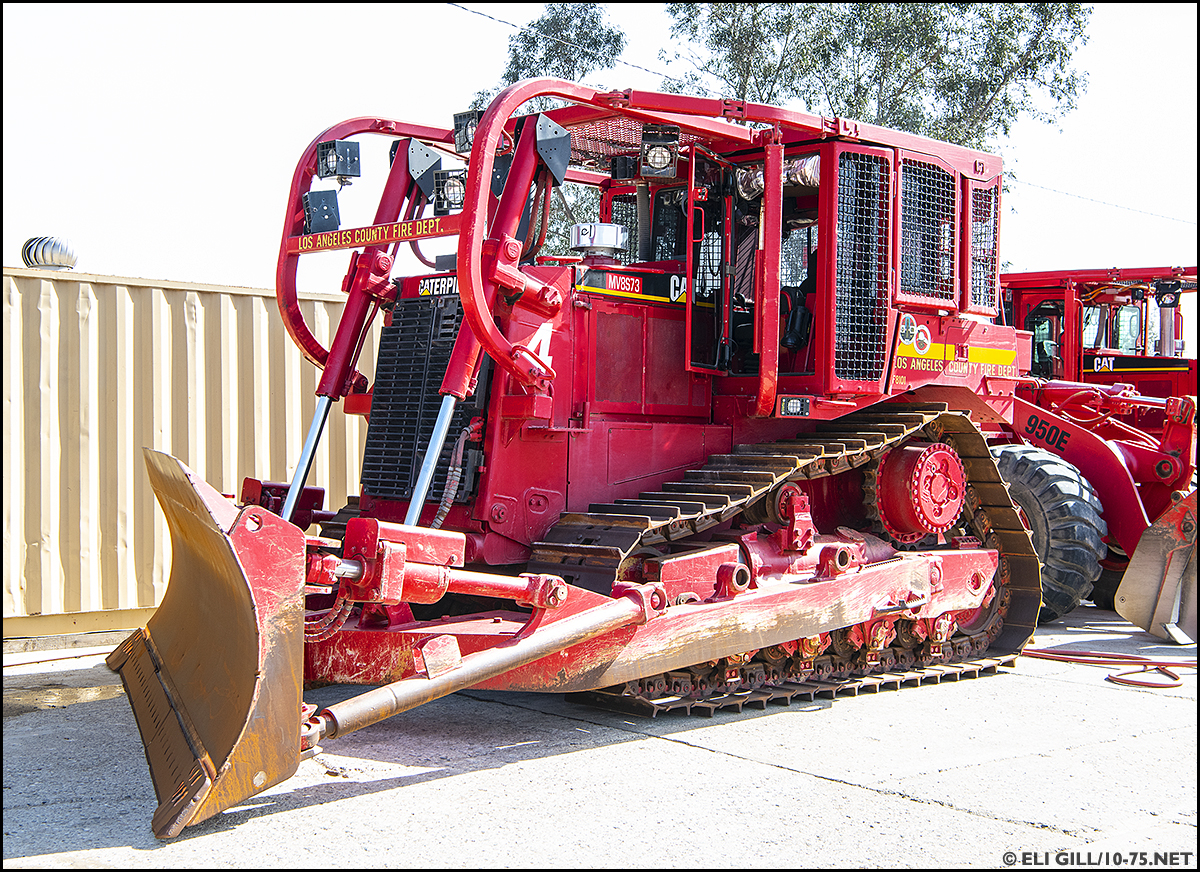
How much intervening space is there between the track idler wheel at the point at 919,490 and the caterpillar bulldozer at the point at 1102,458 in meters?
2.03

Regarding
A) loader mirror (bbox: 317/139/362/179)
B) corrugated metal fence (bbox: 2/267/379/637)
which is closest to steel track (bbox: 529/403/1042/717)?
loader mirror (bbox: 317/139/362/179)

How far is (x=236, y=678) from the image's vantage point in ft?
15.3

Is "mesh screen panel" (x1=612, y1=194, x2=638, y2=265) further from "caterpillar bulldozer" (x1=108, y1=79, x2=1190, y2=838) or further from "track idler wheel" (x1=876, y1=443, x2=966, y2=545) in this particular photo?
"track idler wheel" (x1=876, y1=443, x2=966, y2=545)

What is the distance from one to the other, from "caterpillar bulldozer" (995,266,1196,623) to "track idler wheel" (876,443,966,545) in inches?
79.8

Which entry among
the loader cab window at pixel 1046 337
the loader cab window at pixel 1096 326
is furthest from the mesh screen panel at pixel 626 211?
the loader cab window at pixel 1096 326

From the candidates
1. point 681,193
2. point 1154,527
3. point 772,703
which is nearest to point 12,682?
point 772,703

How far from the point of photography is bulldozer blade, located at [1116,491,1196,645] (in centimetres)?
895

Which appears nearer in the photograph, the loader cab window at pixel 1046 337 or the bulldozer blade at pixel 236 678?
the bulldozer blade at pixel 236 678

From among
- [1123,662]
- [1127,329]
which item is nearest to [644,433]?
[1123,662]

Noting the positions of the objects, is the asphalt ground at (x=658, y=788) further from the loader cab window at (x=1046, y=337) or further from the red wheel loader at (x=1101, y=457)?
the loader cab window at (x=1046, y=337)

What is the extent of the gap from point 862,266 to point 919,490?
1.44 metres

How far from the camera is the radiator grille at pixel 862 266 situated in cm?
693

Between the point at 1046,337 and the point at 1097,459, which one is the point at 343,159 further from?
the point at 1046,337

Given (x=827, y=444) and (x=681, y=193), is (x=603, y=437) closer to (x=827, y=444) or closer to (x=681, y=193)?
(x=827, y=444)
